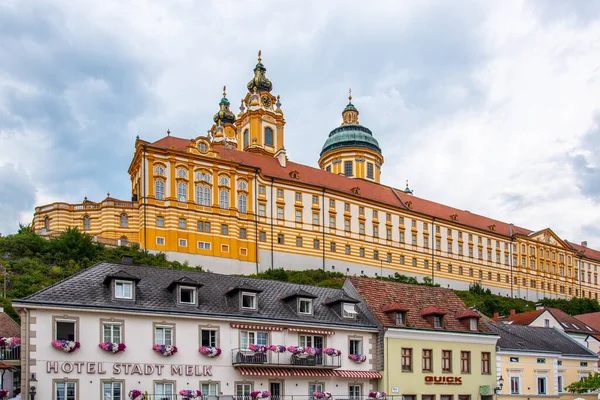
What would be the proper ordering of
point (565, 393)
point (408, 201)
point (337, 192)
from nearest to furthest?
1. point (565, 393)
2. point (337, 192)
3. point (408, 201)

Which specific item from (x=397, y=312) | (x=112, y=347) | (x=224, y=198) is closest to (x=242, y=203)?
(x=224, y=198)

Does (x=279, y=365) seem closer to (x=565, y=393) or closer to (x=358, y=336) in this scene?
(x=358, y=336)

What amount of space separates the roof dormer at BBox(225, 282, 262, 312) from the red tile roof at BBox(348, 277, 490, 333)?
7.58m

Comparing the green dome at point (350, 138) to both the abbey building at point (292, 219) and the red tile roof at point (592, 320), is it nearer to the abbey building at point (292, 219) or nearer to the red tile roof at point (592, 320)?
the abbey building at point (292, 219)

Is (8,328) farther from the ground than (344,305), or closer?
closer

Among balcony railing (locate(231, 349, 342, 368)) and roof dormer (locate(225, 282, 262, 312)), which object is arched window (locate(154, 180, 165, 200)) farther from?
balcony railing (locate(231, 349, 342, 368))

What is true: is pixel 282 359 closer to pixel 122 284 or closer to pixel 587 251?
pixel 122 284

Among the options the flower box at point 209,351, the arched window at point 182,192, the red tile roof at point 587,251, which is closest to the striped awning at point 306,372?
the flower box at point 209,351

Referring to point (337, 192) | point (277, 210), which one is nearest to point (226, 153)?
point (277, 210)

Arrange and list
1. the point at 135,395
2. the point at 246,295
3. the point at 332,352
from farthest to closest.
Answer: the point at 332,352, the point at 246,295, the point at 135,395

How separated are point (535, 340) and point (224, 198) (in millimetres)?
42282

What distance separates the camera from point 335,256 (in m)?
88.4

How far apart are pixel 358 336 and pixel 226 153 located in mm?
51123

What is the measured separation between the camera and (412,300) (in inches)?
1654
